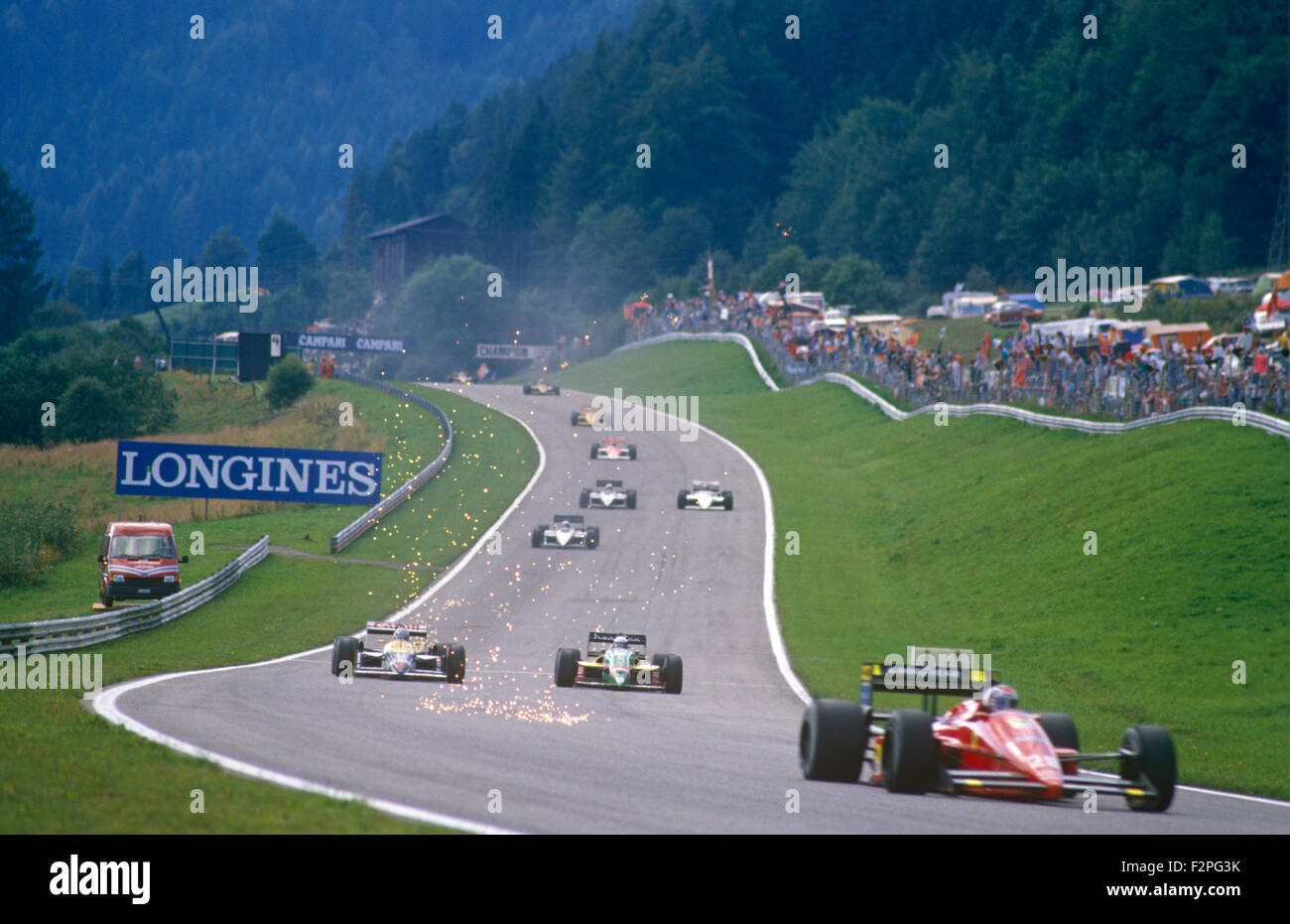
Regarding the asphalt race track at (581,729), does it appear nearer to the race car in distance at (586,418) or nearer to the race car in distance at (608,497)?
the race car in distance at (608,497)

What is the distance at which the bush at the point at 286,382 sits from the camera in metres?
76.5

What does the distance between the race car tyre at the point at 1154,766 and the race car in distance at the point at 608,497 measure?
33.5 meters

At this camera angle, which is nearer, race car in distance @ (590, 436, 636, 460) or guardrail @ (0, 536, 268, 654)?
guardrail @ (0, 536, 268, 654)

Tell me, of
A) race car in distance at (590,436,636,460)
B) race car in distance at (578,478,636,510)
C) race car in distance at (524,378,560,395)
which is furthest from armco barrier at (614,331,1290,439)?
race car in distance at (578,478,636,510)

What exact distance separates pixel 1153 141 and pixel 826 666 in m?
93.3

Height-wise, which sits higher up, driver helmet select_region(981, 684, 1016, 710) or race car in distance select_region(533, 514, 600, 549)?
race car in distance select_region(533, 514, 600, 549)

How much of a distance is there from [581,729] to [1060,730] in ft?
19.4

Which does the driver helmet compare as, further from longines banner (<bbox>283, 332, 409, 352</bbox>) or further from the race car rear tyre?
longines banner (<bbox>283, 332, 409, 352</bbox>)

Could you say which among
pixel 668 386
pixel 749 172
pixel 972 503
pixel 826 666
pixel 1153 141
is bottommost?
pixel 826 666

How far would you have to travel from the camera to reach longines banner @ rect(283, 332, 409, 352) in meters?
106

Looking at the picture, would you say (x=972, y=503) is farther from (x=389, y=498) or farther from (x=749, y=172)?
(x=749, y=172)

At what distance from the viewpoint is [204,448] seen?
37.2 metres

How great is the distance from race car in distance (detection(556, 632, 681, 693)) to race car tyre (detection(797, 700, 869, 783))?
343 inches
